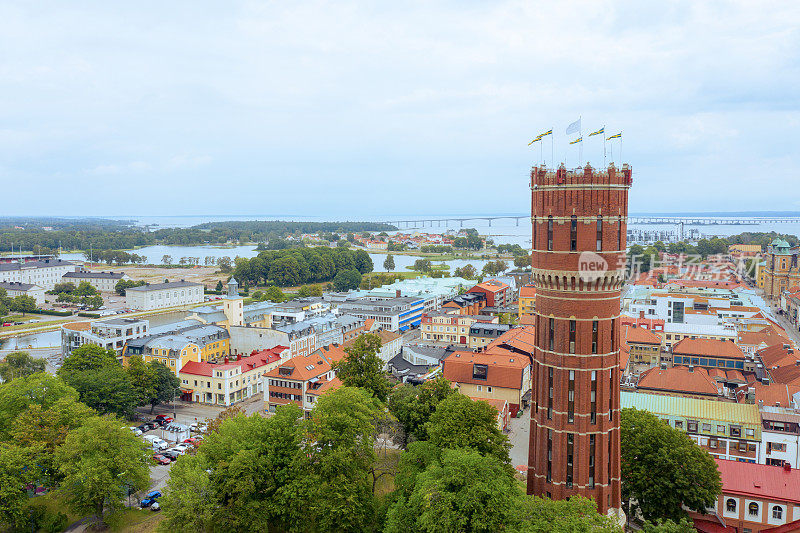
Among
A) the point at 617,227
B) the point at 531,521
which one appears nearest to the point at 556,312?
the point at 617,227

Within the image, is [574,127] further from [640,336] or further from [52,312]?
[52,312]

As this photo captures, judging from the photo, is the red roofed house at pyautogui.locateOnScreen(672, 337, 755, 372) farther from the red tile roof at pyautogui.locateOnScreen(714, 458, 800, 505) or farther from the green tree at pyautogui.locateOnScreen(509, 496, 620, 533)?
the green tree at pyautogui.locateOnScreen(509, 496, 620, 533)

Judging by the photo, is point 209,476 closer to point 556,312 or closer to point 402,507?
point 402,507

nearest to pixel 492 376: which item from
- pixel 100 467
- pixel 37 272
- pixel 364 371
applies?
pixel 364 371

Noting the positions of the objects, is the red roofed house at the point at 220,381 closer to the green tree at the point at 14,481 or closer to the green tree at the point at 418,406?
the green tree at the point at 418,406

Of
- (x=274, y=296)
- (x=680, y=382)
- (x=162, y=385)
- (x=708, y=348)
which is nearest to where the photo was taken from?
(x=680, y=382)

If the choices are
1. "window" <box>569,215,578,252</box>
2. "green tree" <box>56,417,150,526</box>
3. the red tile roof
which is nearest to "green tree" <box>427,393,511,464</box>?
"window" <box>569,215,578,252</box>
